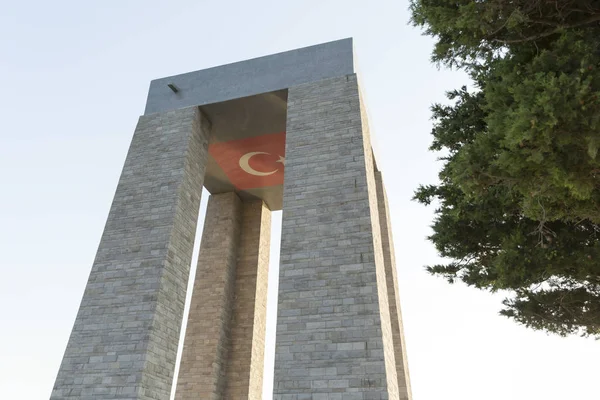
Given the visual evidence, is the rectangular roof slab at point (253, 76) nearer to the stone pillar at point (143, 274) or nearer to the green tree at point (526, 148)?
the stone pillar at point (143, 274)

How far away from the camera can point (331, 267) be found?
870 centimetres

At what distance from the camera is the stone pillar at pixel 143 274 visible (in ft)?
28.4

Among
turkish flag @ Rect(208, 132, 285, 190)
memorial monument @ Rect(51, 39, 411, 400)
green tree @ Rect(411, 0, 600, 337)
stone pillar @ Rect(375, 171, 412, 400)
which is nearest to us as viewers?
green tree @ Rect(411, 0, 600, 337)

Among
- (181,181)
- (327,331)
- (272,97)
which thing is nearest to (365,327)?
(327,331)

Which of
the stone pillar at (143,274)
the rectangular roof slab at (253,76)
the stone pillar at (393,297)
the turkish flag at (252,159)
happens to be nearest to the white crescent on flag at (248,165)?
the turkish flag at (252,159)

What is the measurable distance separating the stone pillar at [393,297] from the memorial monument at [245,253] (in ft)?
0.13

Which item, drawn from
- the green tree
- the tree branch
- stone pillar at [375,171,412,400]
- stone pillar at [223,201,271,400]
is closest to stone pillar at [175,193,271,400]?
stone pillar at [223,201,271,400]

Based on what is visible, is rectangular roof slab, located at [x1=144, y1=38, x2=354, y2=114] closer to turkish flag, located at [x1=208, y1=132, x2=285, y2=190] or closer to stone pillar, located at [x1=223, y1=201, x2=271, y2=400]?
turkish flag, located at [x1=208, y1=132, x2=285, y2=190]

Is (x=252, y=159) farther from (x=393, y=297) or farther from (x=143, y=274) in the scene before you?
(x=393, y=297)

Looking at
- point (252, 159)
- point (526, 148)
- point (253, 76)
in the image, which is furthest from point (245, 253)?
point (526, 148)

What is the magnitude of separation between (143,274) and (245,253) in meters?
5.84

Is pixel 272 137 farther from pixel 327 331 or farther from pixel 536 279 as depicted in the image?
pixel 536 279

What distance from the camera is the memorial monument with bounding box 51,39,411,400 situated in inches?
320

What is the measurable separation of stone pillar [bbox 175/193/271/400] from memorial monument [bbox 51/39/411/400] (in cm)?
4
